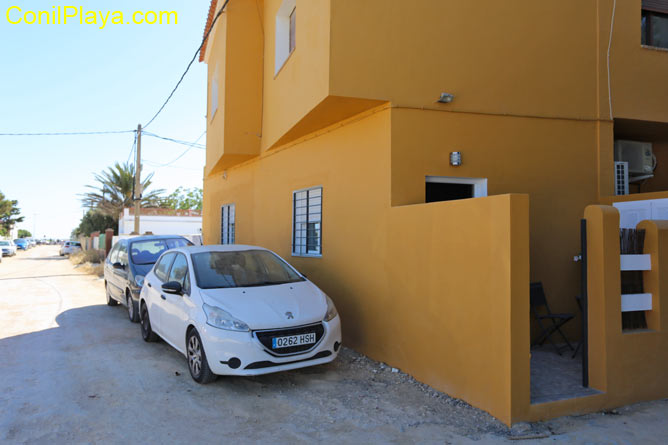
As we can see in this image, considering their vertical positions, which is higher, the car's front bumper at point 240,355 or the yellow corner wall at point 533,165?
the yellow corner wall at point 533,165

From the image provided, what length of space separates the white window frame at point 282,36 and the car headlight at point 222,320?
5537 millimetres

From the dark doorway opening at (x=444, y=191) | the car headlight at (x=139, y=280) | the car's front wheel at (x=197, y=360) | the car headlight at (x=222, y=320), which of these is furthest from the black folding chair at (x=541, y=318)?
the car headlight at (x=139, y=280)

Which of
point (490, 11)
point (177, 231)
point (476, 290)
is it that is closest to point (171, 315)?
point (476, 290)

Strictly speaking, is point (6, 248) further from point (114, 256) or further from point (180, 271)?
point (180, 271)

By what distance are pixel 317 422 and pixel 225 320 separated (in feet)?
4.88

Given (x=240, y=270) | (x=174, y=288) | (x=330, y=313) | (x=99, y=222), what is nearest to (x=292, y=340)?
(x=330, y=313)

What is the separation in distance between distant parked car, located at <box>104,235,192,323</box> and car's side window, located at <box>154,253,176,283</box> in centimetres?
151

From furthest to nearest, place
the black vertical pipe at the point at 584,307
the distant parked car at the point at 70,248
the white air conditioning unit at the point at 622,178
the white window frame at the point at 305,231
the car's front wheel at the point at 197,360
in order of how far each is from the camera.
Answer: the distant parked car at the point at 70,248 → the white window frame at the point at 305,231 → the white air conditioning unit at the point at 622,178 → the car's front wheel at the point at 197,360 → the black vertical pipe at the point at 584,307

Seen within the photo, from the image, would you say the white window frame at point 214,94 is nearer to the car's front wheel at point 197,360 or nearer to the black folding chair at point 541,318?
the car's front wheel at point 197,360

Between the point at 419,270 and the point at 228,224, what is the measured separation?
9618mm

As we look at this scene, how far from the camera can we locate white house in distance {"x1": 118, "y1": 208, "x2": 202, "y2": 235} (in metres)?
32.7

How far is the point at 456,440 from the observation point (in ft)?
13.1

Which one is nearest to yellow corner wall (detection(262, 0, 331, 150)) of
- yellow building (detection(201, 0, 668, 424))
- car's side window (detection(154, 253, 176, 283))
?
yellow building (detection(201, 0, 668, 424))

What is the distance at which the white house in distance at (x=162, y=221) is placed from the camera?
32719mm
